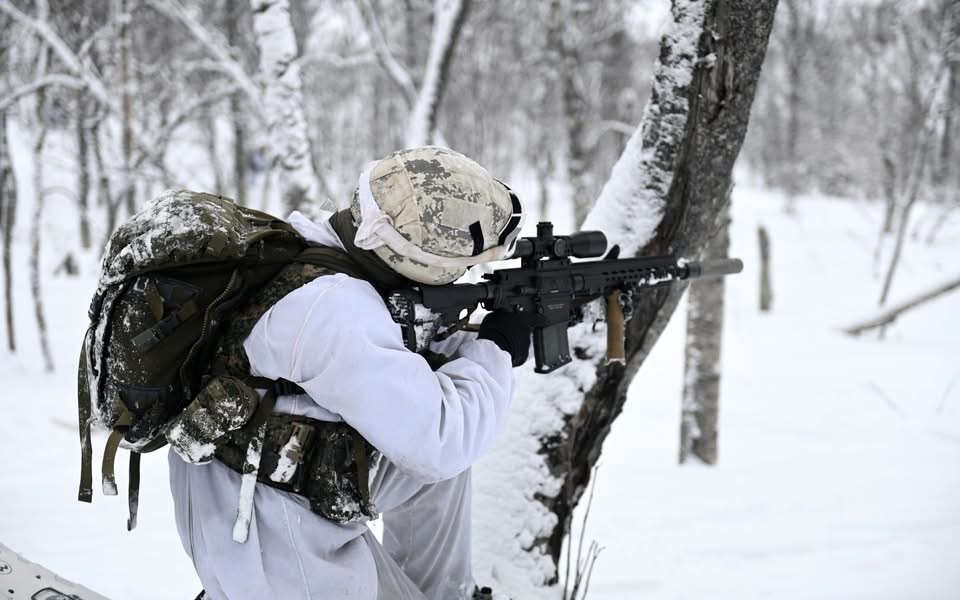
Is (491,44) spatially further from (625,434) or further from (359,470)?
(359,470)

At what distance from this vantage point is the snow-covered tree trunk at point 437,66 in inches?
175

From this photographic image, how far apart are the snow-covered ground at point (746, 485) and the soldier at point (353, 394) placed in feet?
3.93

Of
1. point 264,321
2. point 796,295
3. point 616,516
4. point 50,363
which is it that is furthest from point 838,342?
point 50,363

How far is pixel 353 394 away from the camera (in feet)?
4.20

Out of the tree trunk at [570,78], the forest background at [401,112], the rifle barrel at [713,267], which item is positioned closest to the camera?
the rifle barrel at [713,267]

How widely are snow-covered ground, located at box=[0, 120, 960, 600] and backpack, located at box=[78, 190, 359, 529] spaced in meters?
1.29

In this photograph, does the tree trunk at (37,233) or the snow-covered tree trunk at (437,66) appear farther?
the tree trunk at (37,233)

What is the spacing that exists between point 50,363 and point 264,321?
631cm

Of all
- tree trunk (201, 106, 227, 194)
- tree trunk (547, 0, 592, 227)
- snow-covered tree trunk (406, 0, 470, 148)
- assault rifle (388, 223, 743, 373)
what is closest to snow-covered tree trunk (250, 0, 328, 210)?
snow-covered tree trunk (406, 0, 470, 148)

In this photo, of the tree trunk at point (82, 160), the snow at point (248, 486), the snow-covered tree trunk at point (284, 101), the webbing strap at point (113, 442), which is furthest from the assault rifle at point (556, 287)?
the tree trunk at point (82, 160)

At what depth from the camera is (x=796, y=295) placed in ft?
36.4

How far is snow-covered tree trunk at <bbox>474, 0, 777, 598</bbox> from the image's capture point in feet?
6.57

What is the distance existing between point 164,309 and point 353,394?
1.36 feet

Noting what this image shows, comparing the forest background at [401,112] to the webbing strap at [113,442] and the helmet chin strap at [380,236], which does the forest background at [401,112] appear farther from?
the webbing strap at [113,442]
